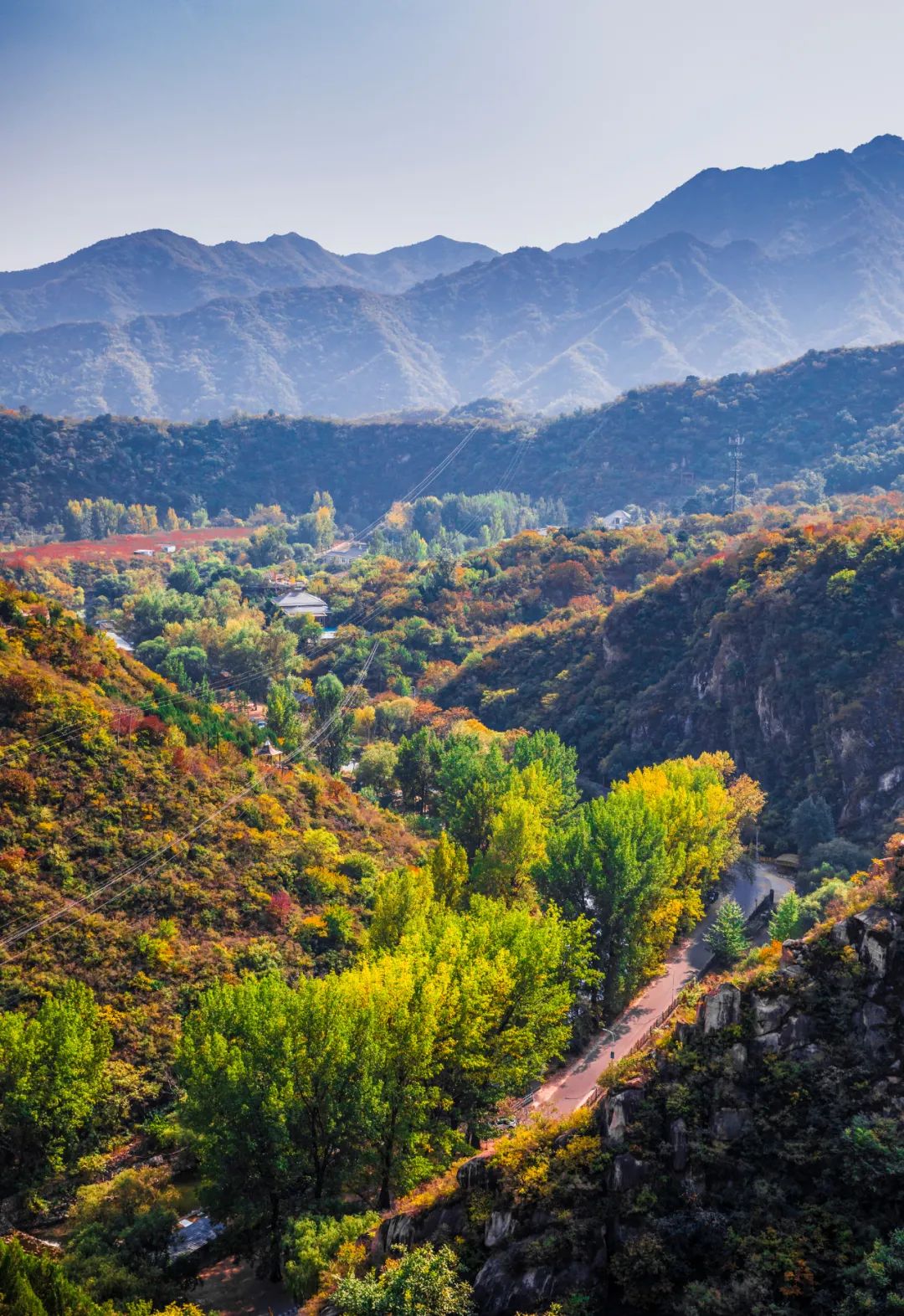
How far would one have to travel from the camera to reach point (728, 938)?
4897 centimetres

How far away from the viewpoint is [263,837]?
52.2 meters

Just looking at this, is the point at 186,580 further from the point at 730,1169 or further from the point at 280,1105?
the point at 730,1169

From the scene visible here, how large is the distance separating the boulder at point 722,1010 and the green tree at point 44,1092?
2065 cm

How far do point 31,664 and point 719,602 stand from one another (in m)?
60.9

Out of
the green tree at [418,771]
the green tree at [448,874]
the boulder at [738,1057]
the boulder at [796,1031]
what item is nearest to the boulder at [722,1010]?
the boulder at [738,1057]

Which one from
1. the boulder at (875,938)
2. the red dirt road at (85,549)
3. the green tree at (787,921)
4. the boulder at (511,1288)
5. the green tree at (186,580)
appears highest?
the red dirt road at (85,549)

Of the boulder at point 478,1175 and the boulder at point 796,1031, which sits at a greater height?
the boulder at point 796,1031

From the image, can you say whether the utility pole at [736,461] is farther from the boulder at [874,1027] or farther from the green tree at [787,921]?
the boulder at [874,1027]

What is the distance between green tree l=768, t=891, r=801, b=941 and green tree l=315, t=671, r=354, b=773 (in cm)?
3984

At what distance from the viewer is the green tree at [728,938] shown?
1922 inches

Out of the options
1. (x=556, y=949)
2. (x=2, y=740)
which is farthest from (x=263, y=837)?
(x=556, y=949)

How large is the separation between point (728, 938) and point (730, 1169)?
24.5 m

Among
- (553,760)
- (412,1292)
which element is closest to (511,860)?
(553,760)

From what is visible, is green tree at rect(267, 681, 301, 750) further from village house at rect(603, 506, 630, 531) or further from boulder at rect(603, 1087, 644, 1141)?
village house at rect(603, 506, 630, 531)
